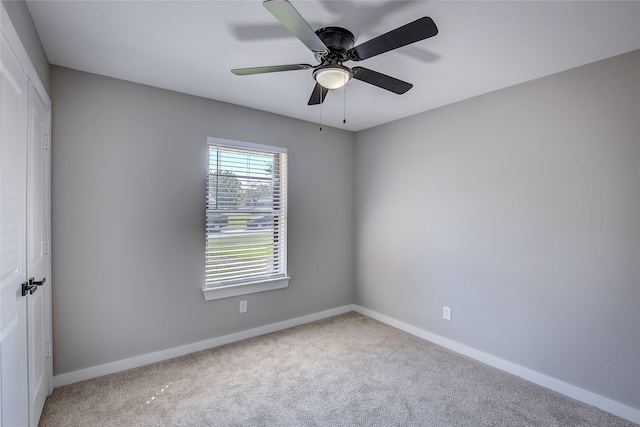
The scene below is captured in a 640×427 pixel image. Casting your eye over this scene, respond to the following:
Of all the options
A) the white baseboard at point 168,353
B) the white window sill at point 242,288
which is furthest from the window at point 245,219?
the white baseboard at point 168,353

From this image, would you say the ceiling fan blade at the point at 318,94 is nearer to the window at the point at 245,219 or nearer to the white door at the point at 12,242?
the window at the point at 245,219

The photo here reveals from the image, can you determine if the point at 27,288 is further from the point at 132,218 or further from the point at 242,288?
the point at 242,288

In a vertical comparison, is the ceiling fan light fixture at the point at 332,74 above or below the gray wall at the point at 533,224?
above

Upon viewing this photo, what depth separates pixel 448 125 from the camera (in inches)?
126

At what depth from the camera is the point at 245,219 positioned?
11.0 feet

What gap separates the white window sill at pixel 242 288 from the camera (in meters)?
3.10

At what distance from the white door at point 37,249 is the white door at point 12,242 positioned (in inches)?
4.6

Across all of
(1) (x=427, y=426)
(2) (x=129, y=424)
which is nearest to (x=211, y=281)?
(2) (x=129, y=424)

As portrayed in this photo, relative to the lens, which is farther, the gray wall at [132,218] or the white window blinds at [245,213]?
the white window blinds at [245,213]

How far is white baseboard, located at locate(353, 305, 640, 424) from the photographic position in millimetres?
2158

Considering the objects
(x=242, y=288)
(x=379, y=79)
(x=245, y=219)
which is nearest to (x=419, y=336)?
(x=242, y=288)

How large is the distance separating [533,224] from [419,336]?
1.64 metres

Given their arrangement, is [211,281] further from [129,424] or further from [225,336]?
[129,424]

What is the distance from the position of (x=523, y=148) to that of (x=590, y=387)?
185 centimetres
